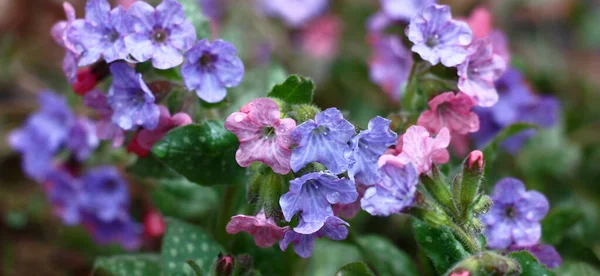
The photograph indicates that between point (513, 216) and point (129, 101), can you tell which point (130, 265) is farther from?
point (513, 216)

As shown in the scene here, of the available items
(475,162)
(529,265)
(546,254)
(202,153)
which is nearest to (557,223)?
(546,254)

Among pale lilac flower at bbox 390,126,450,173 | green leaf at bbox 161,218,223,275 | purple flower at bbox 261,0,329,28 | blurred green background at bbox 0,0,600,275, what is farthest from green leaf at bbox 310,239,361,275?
purple flower at bbox 261,0,329,28

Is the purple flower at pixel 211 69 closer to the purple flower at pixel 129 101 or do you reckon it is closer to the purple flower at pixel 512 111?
the purple flower at pixel 129 101

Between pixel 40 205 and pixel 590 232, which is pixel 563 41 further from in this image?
pixel 40 205

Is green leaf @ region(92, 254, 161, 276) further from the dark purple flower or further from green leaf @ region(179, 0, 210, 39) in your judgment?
the dark purple flower

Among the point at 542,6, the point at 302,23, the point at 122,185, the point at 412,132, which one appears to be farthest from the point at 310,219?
the point at 542,6

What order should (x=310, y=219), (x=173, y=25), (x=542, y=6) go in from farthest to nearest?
(x=542, y=6) < (x=173, y=25) < (x=310, y=219)
